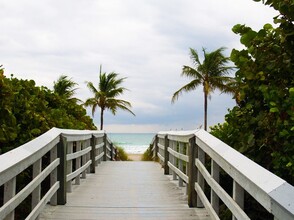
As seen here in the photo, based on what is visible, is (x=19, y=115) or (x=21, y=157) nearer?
(x=21, y=157)

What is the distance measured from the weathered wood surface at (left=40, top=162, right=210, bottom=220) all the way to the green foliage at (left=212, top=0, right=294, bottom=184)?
170 cm

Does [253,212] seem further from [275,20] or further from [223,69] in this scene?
[223,69]

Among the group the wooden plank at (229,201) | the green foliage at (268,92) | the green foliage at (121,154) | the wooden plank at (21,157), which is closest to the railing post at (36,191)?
the wooden plank at (21,157)

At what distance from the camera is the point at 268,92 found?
3.38 metres

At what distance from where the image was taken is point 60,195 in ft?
18.6

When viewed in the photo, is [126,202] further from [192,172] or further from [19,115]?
[19,115]

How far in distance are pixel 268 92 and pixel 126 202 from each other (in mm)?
3319

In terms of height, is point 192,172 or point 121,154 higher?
point 192,172

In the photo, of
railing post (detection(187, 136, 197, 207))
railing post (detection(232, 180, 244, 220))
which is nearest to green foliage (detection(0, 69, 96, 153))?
railing post (detection(187, 136, 197, 207))

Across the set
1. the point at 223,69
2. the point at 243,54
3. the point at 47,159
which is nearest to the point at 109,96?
the point at 223,69

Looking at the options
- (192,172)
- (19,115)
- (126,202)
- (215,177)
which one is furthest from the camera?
(126,202)

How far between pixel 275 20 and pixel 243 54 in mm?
465

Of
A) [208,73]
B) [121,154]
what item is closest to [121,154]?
[121,154]

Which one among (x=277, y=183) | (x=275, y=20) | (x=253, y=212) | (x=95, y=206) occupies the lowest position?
(x=95, y=206)
